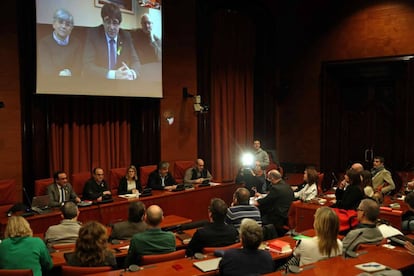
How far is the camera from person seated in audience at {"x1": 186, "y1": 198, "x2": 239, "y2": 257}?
408 cm

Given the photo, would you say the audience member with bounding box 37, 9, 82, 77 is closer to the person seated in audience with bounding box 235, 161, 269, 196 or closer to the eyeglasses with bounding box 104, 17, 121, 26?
the eyeglasses with bounding box 104, 17, 121, 26

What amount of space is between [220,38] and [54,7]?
4.29 m

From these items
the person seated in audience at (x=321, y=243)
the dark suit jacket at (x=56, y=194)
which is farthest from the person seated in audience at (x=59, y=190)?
the person seated in audience at (x=321, y=243)

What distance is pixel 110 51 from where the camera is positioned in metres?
7.79

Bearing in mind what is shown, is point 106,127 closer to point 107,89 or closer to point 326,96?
point 107,89

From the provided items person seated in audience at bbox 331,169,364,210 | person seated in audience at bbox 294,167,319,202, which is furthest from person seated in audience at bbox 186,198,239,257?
person seated in audience at bbox 294,167,319,202

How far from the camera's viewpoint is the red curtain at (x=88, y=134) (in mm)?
7648

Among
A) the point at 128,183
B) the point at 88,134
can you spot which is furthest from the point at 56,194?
the point at 88,134

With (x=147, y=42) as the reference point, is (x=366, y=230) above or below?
below

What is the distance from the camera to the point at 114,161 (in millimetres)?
8461

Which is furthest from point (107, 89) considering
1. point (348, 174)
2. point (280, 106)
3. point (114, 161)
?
point (280, 106)

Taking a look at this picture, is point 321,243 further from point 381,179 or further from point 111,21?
point 111,21

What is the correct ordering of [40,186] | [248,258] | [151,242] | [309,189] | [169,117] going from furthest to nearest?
[169,117], [309,189], [40,186], [151,242], [248,258]

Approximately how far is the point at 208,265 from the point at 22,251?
150 cm
